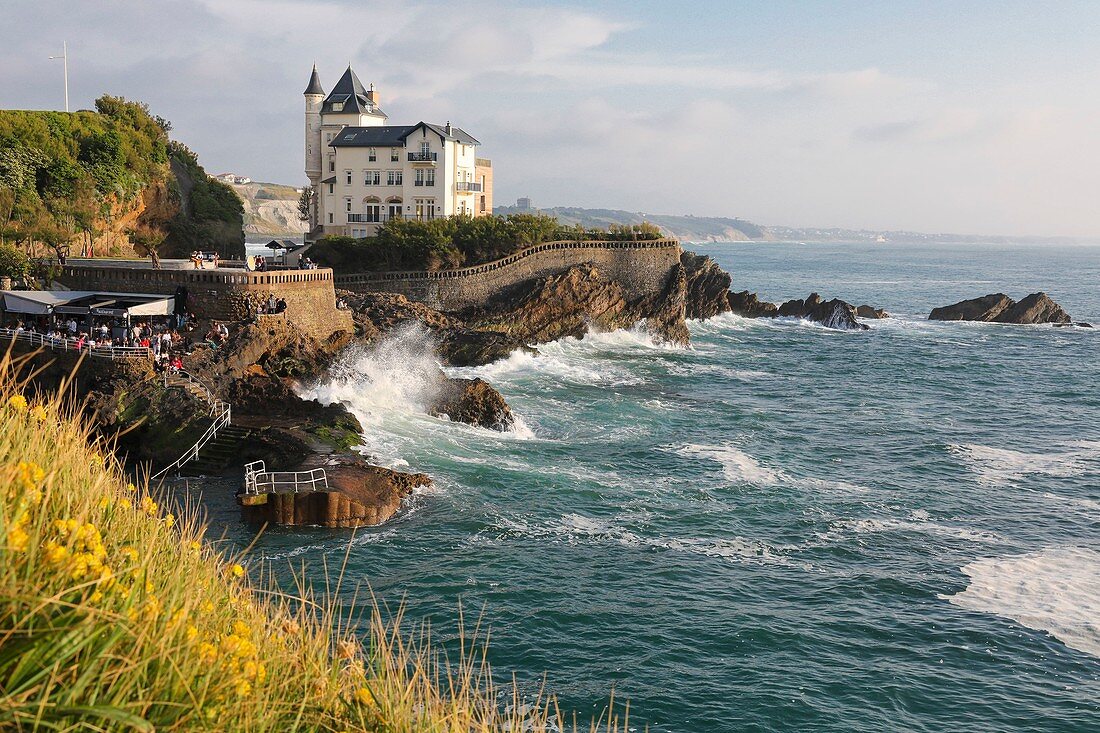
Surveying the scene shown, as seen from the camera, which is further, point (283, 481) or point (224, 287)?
point (224, 287)

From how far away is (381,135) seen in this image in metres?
74.8

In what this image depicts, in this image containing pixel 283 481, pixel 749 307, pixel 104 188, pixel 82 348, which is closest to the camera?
pixel 283 481

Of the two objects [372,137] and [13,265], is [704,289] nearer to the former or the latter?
[372,137]

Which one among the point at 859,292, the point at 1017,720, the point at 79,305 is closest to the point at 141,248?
the point at 79,305

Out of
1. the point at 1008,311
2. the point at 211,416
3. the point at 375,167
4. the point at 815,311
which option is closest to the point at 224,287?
the point at 211,416

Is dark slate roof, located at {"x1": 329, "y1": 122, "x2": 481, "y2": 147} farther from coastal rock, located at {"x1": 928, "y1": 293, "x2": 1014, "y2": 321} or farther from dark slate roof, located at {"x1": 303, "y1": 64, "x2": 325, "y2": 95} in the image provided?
coastal rock, located at {"x1": 928, "y1": 293, "x2": 1014, "y2": 321}

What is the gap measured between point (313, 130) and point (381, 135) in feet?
28.0

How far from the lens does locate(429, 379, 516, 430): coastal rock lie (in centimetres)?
3884

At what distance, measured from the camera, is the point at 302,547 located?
2500 cm

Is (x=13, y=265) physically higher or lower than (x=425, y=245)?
lower

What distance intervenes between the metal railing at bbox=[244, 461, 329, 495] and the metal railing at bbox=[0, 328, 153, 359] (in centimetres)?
1046

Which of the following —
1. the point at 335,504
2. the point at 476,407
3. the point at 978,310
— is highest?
the point at 978,310

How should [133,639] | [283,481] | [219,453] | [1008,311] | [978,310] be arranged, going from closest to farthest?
[133,639] → [283,481] → [219,453] → [1008,311] → [978,310]

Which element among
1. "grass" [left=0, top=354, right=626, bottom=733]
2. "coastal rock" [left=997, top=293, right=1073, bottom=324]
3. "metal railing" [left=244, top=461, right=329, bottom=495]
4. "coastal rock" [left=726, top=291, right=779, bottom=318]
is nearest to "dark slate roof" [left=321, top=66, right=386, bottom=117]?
"coastal rock" [left=726, top=291, right=779, bottom=318]
